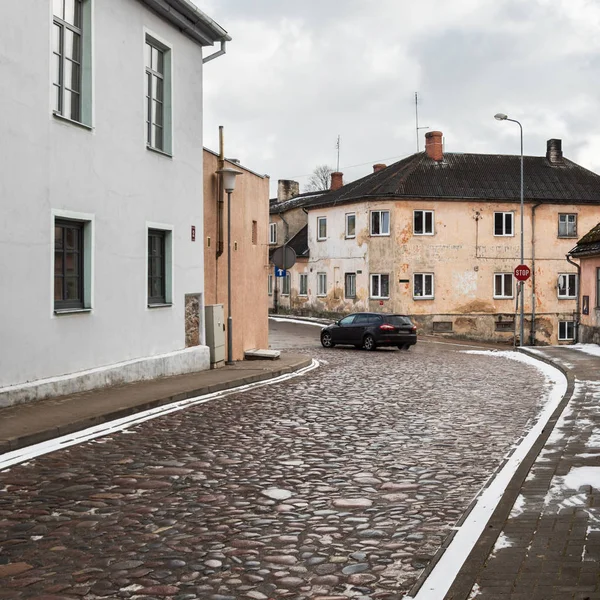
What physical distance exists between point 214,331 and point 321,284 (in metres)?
31.6

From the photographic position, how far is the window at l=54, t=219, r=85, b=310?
1288 cm

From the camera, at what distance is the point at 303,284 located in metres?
52.7

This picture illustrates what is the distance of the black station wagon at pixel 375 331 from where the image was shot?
29.2 m

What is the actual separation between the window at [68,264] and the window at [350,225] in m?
33.5

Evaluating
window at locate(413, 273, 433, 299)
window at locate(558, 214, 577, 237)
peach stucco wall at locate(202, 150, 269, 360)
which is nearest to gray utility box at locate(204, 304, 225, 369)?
peach stucco wall at locate(202, 150, 269, 360)

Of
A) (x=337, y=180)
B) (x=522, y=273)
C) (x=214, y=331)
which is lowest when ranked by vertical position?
(x=214, y=331)

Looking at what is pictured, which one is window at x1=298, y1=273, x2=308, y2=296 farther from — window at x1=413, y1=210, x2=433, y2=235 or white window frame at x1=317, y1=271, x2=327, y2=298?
window at x1=413, y1=210, x2=433, y2=235

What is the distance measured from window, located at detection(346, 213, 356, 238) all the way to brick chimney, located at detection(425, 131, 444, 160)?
570cm

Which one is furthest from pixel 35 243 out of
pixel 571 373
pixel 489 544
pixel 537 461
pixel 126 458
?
pixel 571 373

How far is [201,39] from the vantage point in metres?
17.8

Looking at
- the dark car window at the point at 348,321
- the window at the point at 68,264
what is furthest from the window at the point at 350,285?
the window at the point at 68,264

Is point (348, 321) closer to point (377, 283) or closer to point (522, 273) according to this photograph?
point (522, 273)

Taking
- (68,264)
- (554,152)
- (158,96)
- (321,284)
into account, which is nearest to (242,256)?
(158,96)

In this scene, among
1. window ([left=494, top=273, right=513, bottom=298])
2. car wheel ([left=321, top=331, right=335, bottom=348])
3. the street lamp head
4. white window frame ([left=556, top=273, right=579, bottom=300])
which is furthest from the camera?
white window frame ([left=556, top=273, right=579, bottom=300])
